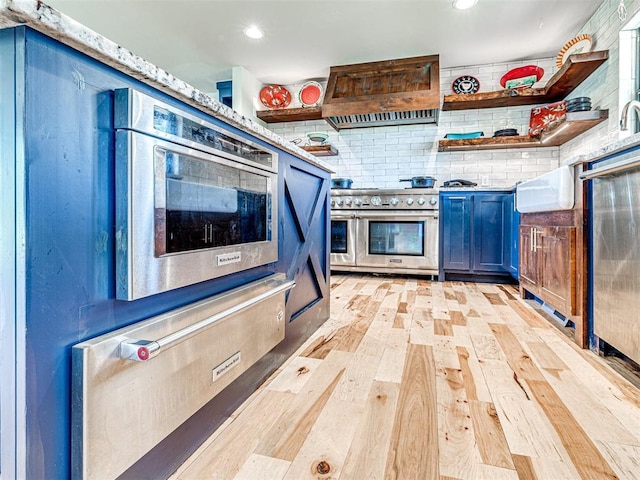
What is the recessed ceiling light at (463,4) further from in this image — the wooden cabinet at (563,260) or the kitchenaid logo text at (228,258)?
the kitchenaid logo text at (228,258)

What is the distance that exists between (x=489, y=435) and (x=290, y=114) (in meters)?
4.10

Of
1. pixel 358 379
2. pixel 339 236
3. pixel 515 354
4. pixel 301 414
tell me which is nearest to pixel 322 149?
pixel 339 236

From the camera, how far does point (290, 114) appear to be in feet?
14.4

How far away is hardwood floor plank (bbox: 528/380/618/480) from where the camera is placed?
858 millimetres

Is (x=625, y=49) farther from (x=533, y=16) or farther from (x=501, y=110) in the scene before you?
(x=501, y=110)

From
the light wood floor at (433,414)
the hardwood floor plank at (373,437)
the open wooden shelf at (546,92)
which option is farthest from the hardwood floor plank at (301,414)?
the open wooden shelf at (546,92)

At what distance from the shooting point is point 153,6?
2939 millimetres

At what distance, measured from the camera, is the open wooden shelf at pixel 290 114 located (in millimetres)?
4312

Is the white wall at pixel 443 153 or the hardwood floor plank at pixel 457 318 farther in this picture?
the white wall at pixel 443 153

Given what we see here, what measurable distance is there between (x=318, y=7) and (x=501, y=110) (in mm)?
2337

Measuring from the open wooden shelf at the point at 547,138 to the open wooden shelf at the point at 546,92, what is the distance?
397 mm

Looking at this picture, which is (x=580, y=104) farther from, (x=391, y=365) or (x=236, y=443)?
(x=236, y=443)

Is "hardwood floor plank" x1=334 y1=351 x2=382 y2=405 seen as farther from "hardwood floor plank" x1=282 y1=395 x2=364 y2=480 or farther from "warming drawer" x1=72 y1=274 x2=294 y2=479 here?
"warming drawer" x1=72 y1=274 x2=294 y2=479

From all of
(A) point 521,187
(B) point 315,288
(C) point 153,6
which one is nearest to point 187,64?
(C) point 153,6
